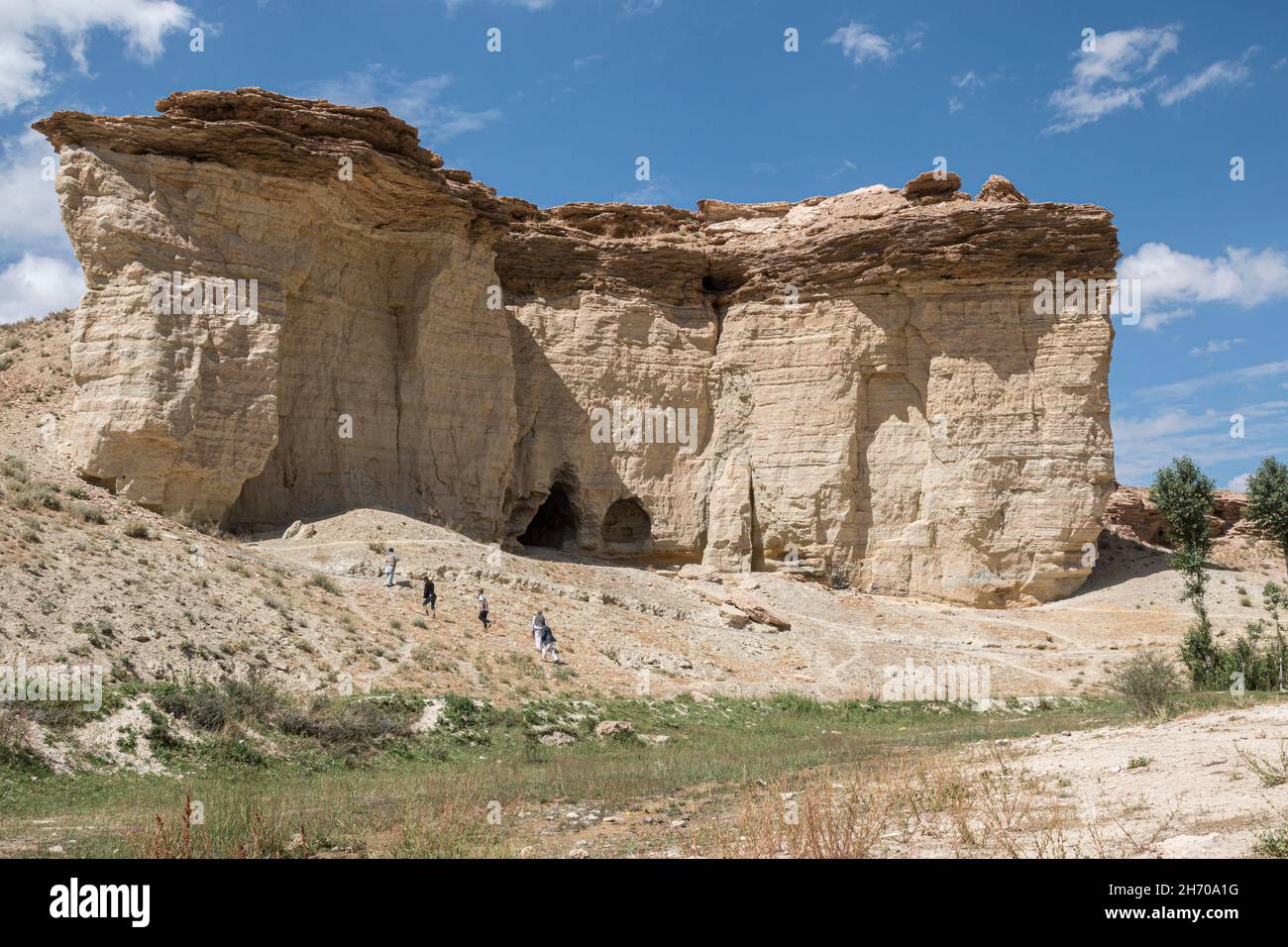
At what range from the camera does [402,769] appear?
13766mm

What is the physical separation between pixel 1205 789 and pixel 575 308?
34.0m

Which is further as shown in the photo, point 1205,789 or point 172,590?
point 172,590

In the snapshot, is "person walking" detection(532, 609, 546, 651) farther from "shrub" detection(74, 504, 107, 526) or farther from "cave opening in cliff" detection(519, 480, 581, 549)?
"cave opening in cliff" detection(519, 480, 581, 549)

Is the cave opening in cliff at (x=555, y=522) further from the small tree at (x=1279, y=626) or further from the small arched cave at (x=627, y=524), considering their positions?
the small tree at (x=1279, y=626)

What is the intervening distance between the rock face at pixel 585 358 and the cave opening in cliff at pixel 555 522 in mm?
138

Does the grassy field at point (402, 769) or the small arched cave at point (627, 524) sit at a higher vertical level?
the small arched cave at point (627, 524)

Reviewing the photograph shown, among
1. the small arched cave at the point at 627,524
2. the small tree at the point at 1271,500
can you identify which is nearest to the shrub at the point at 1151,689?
the small tree at the point at 1271,500

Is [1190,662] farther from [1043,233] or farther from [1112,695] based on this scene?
[1043,233]

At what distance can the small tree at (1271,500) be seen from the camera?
3579 centimetres

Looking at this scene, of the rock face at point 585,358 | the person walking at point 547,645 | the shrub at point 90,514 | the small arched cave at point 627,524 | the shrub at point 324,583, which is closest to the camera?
the shrub at point 90,514

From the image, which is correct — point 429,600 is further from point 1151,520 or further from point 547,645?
point 1151,520

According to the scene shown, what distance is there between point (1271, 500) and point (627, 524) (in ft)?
81.7
